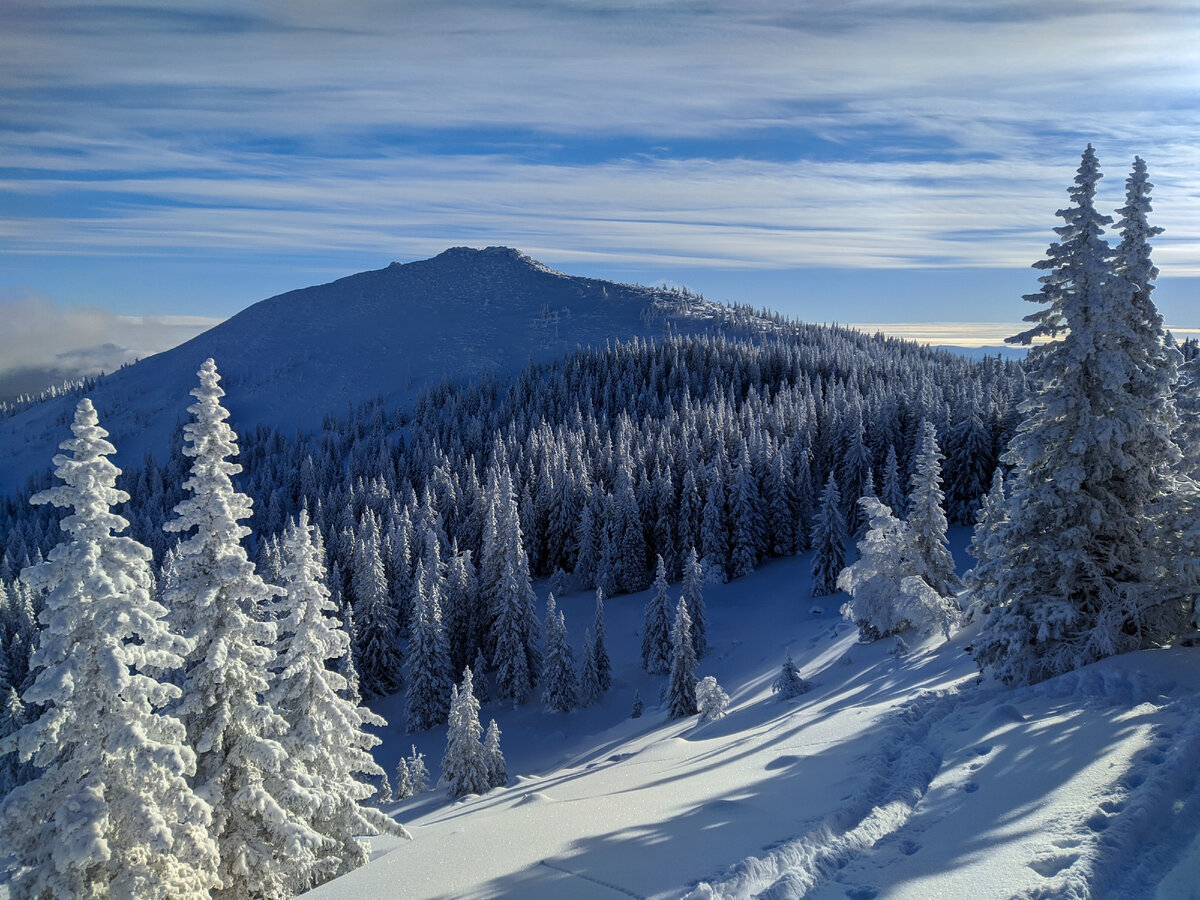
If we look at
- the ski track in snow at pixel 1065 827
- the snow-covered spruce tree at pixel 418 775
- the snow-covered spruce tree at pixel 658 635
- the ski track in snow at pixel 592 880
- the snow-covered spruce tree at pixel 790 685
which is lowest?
the snow-covered spruce tree at pixel 418 775

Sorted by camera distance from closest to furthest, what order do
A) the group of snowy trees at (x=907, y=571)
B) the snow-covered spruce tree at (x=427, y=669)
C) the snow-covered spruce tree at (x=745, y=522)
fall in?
the group of snowy trees at (x=907, y=571) → the snow-covered spruce tree at (x=427, y=669) → the snow-covered spruce tree at (x=745, y=522)

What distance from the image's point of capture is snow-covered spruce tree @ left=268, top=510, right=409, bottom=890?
16484mm

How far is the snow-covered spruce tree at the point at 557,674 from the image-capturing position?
5265cm

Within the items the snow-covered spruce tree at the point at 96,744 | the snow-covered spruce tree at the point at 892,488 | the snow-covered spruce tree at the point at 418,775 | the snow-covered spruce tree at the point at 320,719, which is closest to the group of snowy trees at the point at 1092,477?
the snow-covered spruce tree at the point at 320,719

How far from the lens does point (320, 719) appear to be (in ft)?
55.5

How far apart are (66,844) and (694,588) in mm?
46903

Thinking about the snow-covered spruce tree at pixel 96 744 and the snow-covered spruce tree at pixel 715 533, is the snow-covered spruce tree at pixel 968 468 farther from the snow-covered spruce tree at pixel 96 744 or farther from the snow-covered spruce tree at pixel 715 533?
the snow-covered spruce tree at pixel 96 744

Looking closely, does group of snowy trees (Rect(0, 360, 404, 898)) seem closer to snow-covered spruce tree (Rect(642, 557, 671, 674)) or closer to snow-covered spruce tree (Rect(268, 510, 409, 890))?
snow-covered spruce tree (Rect(268, 510, 409, 890))

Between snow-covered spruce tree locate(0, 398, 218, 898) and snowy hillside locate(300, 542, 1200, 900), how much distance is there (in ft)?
11.6

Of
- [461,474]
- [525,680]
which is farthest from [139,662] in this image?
[461,474]

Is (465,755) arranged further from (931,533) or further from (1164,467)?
(1164,467)

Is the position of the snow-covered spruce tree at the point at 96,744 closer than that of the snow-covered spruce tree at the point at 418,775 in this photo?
Yes

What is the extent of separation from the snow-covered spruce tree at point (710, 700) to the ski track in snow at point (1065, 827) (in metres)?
21.6

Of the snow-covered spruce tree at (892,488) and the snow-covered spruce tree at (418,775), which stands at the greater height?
the snow-covered spruce tree at (892,488)
